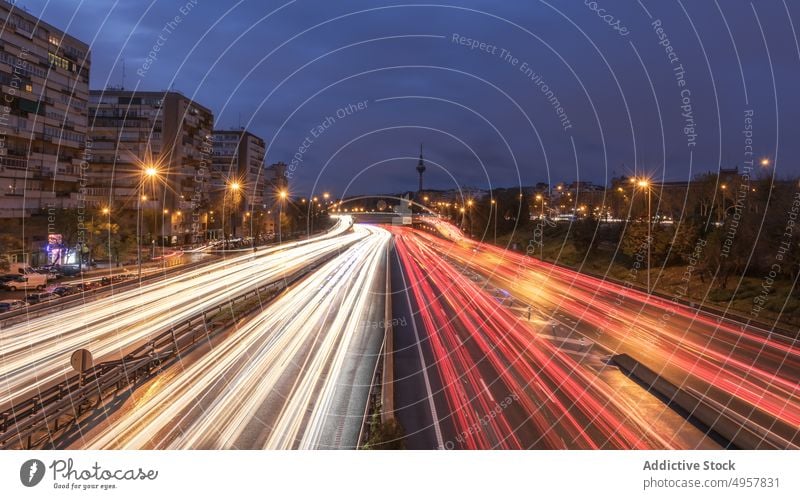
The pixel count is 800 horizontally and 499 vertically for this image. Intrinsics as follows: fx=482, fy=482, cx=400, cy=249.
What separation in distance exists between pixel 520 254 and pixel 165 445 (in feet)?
140

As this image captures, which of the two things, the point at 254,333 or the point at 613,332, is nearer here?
the point at 254,333

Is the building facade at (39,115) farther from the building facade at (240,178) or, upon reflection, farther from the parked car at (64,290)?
the building facade at (240,178)

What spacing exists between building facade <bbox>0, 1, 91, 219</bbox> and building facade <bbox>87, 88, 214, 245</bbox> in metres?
8.22

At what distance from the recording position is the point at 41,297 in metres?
23.1

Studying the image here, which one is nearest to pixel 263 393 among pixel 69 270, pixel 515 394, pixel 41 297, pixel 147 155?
pixel 515 394

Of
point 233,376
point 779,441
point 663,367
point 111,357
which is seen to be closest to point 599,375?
point 663,367

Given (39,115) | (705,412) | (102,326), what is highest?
(39,115)

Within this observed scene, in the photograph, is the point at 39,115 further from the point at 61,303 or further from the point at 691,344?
the point at 691,344

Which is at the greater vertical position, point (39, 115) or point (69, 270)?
point (39, 115)

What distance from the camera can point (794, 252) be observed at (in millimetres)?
23625

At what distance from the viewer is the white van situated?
25.9 meters

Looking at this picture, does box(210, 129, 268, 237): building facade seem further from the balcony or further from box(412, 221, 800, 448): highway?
box(412, 221, 800, 448): highway

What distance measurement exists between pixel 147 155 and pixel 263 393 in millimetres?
46964

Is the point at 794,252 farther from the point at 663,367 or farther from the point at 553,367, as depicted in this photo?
the point at 553,367
